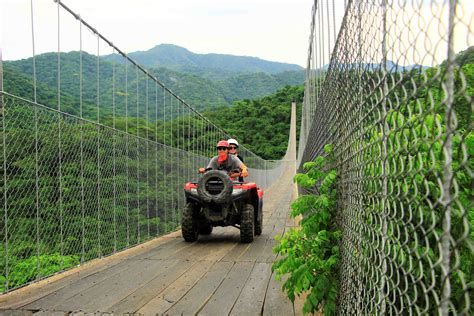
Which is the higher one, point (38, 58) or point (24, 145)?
point (38, 58)

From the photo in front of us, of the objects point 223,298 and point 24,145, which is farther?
point 24,145

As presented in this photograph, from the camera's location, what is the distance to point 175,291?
4.27 metres

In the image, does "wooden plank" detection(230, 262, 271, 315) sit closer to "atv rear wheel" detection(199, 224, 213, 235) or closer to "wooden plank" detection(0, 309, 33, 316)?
"wooden plank" detection(0, 309, 33, 316)

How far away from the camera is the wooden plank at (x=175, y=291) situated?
367cm

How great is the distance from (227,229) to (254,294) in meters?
5.27

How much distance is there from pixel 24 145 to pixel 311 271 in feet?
9.88

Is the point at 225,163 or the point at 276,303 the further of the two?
the point at 225,163

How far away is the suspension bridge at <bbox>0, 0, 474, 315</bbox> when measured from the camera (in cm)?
123

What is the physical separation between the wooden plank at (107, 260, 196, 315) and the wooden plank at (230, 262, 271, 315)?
28.2 inches

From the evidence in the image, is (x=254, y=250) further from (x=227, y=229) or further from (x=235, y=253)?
(x=227, y=229)

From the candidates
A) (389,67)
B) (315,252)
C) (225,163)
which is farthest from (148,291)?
(225,163)

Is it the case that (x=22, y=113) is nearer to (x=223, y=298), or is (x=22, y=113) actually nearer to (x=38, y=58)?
(x=38, y=58)

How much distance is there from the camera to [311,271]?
3.09 m

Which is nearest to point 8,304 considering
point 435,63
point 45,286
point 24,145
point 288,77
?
point 45,286
